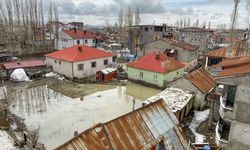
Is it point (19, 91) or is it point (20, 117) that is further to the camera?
point (19, 91)

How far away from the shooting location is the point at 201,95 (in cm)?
1722

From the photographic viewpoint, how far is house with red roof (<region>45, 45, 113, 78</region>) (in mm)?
25484

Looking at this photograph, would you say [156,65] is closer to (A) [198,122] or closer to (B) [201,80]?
(B) [201,80]

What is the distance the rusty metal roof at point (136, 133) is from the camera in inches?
271

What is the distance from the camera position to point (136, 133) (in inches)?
311

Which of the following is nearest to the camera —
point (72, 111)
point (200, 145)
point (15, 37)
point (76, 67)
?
point (200, 145)

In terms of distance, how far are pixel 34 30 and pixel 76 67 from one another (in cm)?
2422

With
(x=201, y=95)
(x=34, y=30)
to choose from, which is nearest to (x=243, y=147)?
Result: (x=201, y=95)

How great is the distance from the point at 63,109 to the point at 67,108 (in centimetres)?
35

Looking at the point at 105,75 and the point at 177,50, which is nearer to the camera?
the point at 105,75

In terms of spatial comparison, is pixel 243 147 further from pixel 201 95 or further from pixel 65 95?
pixel 65 95

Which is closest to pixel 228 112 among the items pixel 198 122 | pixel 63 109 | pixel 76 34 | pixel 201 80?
pixel 198 122

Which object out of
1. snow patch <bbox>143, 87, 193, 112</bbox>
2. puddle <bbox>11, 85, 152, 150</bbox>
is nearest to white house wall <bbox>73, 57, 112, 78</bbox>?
puddle <bbox>11, 85, 152, 150</bbox>

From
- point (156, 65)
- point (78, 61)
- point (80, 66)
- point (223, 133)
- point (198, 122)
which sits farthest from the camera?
point (80, 66)
